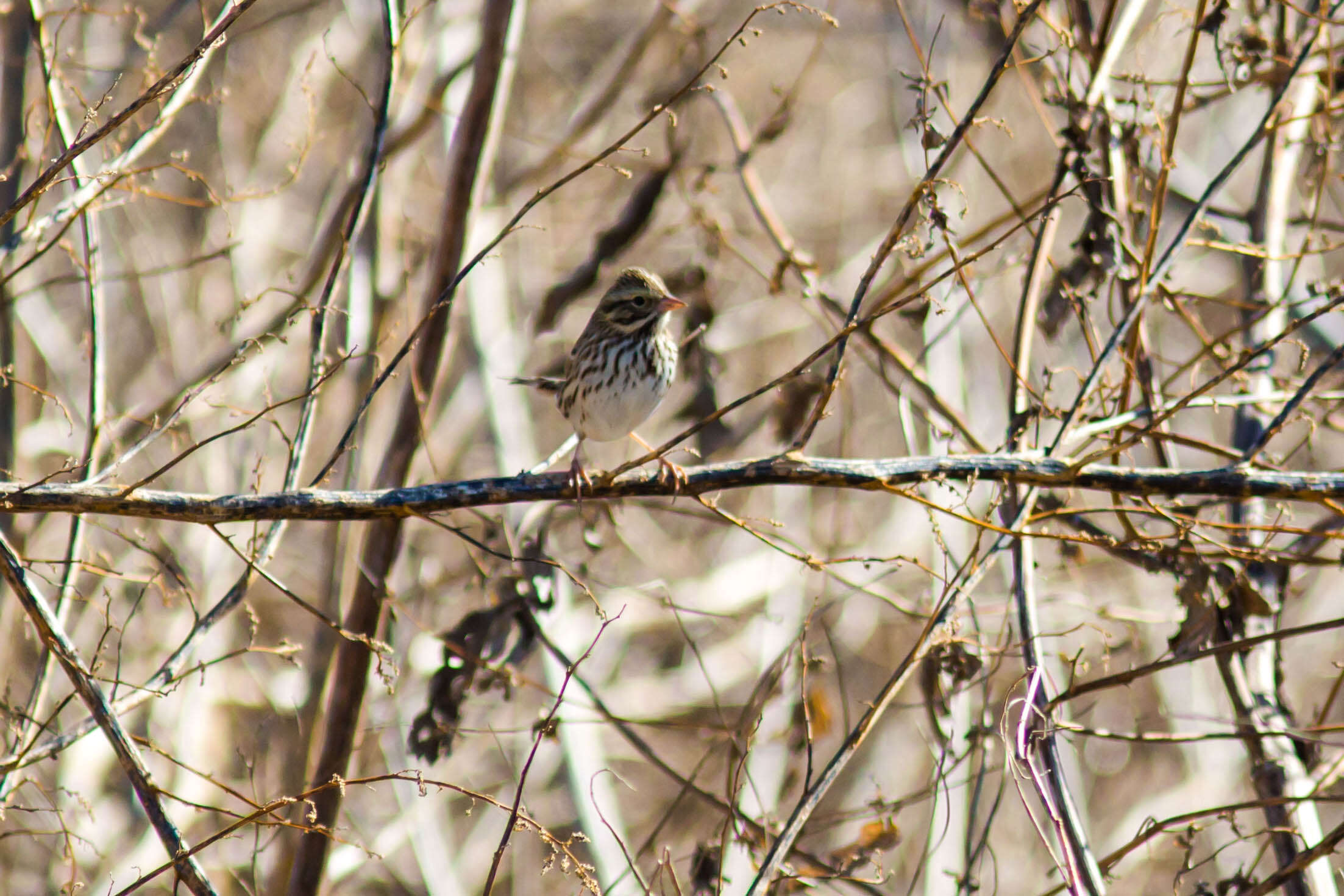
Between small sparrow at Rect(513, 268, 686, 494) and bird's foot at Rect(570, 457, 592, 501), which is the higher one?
small sparrow at Rect(513, 268, 686, 494)

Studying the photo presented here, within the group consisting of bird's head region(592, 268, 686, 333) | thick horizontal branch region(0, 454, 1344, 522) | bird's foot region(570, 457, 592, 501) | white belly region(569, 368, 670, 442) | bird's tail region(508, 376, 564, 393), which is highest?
bird's head region(592, 268, 686, 333)

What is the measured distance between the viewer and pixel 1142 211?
4.41 metres

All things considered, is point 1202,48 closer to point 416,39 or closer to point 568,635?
point 416,39

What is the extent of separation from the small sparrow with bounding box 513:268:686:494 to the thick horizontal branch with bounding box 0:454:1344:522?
1.91 metres

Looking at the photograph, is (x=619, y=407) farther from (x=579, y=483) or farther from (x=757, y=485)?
(x=757, y=485)

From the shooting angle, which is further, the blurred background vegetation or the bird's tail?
the bird's tail

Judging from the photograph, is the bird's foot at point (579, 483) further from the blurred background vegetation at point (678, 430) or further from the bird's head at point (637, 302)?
the bird's head at point (637, 302)

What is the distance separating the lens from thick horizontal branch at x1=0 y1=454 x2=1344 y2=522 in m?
2.96

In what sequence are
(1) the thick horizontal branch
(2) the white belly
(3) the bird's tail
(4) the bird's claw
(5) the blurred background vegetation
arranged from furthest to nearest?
(3) the bird's tail
(2) the white belly
(5) the blurred background vegetation
(4) the bird's claw
(1) the thick horizontal branch

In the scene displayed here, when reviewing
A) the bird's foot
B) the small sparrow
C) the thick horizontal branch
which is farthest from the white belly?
the thick horizontal branch

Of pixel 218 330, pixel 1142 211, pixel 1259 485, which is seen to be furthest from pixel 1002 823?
pixel 218 330

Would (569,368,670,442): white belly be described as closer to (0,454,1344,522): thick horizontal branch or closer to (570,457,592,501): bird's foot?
(570,457,592,501): bird's foot

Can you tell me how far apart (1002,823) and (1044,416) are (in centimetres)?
670

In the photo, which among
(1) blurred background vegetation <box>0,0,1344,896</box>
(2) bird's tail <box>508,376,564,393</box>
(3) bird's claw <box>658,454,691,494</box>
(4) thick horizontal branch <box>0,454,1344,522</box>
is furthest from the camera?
(2) bird's tail <box>508,376,564,393</box>
